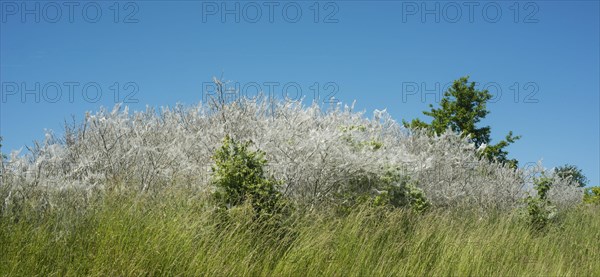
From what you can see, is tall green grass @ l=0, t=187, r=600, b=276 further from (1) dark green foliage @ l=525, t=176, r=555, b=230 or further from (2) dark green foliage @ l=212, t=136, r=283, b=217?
(1) dark green foliage @ l=525, t=176, r=555, b=230

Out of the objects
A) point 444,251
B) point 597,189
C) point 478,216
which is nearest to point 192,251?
point 444,251

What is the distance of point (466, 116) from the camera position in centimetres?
2325

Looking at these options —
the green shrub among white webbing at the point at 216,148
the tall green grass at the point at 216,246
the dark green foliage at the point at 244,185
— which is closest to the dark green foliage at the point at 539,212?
the green shrub among white webbing at the point at 216,148

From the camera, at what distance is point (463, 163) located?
51.6 feet

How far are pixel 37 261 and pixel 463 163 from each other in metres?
12.1

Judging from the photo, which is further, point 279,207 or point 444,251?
point 279,207

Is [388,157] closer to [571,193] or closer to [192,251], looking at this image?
[192,251]

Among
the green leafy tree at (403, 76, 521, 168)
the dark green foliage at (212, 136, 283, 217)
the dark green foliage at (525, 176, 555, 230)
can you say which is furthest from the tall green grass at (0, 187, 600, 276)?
the green leafy tree at (403, 76, 521, 168)

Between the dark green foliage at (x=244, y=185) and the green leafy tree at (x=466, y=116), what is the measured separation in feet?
50.9

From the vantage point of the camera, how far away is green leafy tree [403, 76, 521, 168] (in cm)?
2322

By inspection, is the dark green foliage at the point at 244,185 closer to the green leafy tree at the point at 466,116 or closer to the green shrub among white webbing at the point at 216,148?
the green shrub among white webbing at the point at 216,148

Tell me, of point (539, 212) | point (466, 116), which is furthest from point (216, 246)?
point (466, 116)

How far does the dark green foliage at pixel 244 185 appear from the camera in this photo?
8195 millimetres

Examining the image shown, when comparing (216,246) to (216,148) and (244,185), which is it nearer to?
(244,185)
